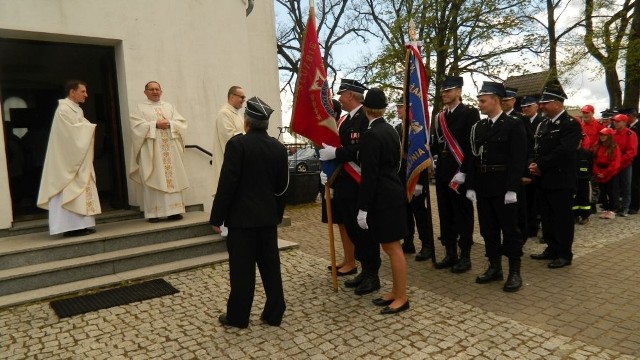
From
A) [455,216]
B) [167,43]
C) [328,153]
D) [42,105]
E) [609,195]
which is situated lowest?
[609,195]

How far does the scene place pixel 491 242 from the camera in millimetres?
5031

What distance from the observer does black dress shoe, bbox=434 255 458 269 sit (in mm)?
5648

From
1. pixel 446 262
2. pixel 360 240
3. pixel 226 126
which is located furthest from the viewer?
pixel 226 126

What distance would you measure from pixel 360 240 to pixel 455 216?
1426 mm

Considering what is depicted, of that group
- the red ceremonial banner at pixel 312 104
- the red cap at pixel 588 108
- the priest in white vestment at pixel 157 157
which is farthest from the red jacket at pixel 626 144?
the priest in white vestment at pixel 157 157

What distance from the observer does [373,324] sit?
4023mm

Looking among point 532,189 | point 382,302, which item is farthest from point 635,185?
point 382,302

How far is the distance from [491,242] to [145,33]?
225 inches

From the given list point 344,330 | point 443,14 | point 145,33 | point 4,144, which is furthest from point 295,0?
point 344,330

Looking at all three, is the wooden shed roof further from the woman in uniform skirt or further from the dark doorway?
the dark doorway

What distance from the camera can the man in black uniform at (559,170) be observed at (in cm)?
553

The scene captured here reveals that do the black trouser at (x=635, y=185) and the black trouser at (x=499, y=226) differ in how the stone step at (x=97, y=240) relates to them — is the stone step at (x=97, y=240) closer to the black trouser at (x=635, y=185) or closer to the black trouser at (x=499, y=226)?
the black trouser at (x=499, y=226)

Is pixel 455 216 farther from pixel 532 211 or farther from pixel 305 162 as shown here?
pixel 305 162

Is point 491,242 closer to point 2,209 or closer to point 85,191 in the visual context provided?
point 85,191
